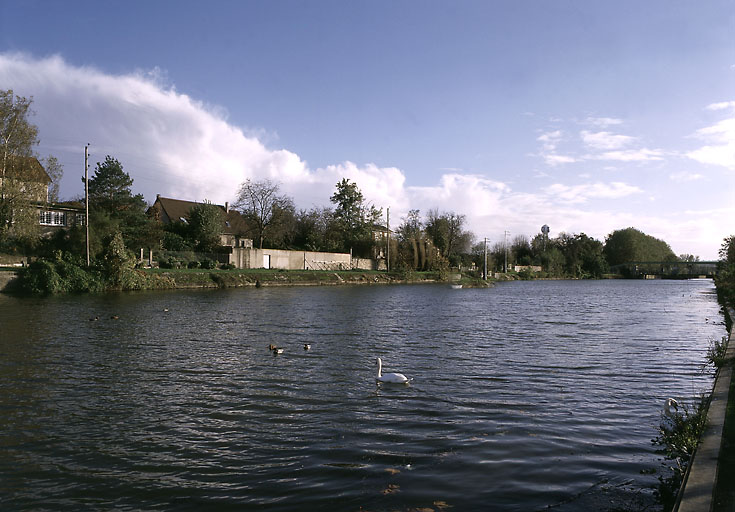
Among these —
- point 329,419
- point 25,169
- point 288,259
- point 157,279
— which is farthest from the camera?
point 288,259

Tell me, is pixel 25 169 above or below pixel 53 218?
above

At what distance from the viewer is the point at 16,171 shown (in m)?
39.0

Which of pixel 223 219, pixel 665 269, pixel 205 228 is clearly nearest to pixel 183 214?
pixel 223 219

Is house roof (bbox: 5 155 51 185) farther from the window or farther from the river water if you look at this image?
the river water

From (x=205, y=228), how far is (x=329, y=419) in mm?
53237

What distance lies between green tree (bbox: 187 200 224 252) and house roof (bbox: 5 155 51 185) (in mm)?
19601

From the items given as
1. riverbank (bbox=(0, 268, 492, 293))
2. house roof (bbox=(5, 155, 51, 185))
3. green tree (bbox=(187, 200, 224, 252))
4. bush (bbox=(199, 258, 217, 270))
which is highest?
house roof (bbox=(5, 155, 51, 185))

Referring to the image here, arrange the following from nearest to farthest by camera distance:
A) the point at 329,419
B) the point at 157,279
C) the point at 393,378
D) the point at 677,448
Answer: the point at 677,448 → the point at 329,419 → the point at 393,378 → the point at 157,279

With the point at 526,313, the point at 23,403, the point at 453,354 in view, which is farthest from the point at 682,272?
the point at 23,403

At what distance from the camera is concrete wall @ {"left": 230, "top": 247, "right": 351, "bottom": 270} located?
57.0m

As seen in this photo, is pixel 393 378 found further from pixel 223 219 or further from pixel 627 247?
pixel 627 247

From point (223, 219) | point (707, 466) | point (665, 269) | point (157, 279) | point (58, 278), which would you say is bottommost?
point (707, 466)

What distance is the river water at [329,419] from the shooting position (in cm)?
586

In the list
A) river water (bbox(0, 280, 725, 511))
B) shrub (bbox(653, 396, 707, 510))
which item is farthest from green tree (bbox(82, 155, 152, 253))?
shrub (bbox(653, 396, 707, 510))
